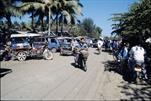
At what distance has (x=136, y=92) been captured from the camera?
38.4 feet

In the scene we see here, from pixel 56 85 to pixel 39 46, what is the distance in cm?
1221

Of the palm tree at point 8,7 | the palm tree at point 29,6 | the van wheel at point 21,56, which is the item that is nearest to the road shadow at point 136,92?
the van wheel at point 21,56

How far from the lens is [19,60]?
23516 millimetres

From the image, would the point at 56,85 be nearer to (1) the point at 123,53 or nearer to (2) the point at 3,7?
(1) the point at 123,53

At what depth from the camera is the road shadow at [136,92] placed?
1078 centimetres

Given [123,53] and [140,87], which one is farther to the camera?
[123,53]

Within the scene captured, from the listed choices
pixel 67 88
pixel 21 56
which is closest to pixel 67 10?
pixel 21 56

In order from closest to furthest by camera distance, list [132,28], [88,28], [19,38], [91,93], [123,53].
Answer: [91,93], [123,53], [132,28], [19,38], [88,28]

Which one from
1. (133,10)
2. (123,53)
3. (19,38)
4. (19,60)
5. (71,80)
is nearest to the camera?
(71,80)

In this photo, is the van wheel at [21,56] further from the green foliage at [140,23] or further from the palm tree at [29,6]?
the palm tree at [29,6]

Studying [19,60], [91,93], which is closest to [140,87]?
[91,93]

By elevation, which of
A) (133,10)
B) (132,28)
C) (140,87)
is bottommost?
(140,87)

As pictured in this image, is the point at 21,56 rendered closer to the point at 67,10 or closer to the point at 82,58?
the point at 82,58

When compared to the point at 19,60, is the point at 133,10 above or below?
above
